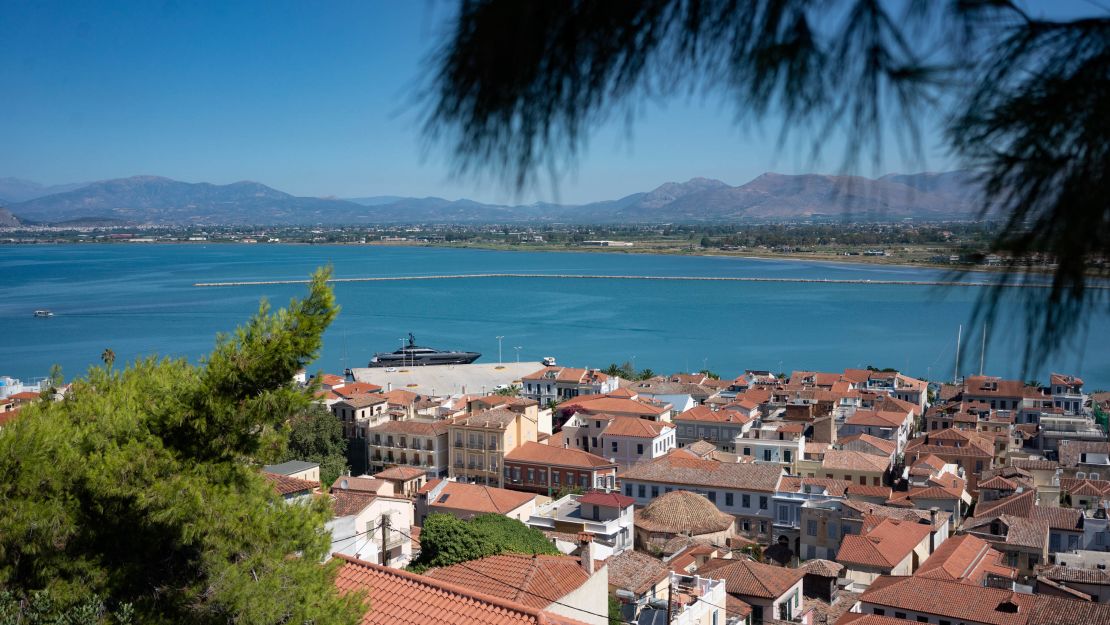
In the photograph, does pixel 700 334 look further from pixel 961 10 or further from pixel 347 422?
pixel 961 10

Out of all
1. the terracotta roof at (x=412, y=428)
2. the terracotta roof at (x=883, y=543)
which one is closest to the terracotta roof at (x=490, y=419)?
the terracotta roof at (x=412, y=428)

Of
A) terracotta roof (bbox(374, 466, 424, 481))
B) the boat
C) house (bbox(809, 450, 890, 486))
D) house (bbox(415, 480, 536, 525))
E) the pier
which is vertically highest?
house (bbox(415, 480, 536, 525))

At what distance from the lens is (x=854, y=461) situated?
1520 centimetres

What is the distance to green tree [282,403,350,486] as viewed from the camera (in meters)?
15.2

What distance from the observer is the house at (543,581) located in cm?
533

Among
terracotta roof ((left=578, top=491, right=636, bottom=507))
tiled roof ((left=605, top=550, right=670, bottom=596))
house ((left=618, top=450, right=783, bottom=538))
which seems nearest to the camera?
tiled roof ((left=605, top=550, right=670, bottom=596))

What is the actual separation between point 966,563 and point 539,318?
31345 millimetres

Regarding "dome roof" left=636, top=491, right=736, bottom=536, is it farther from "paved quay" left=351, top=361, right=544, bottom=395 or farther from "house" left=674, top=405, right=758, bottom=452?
"paved quay" left=351, top=361, right=544, bottom=395

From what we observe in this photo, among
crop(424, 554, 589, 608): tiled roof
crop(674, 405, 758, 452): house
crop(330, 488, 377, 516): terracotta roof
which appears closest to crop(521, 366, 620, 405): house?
crop(674, 405, 758, 452): house

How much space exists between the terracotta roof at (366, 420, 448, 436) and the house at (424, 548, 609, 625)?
10.2 meters

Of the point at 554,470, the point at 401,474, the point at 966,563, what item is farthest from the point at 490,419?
the point at 966,563

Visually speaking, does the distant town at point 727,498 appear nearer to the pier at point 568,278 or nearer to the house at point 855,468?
the house at point 855,468

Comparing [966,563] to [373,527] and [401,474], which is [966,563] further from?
[401,474]

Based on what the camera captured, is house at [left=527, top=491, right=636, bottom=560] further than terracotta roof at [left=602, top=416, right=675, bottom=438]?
No
